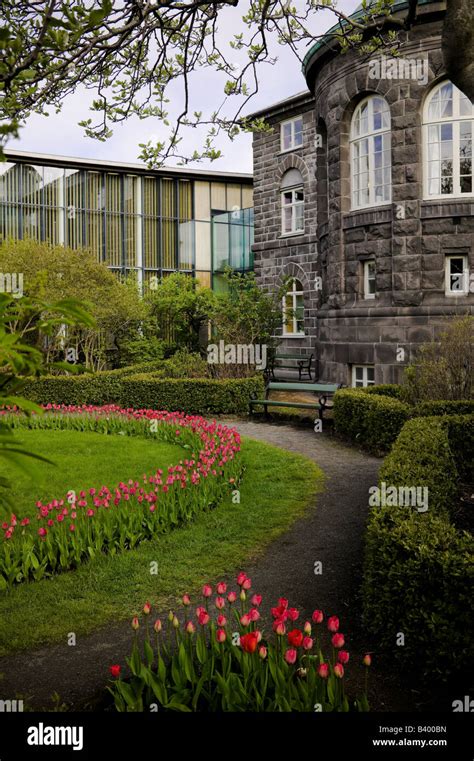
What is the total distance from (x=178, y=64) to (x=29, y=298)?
20.2ft

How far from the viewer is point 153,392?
16.1m

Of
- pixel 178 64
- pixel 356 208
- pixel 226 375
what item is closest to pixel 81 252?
pixel 226 375

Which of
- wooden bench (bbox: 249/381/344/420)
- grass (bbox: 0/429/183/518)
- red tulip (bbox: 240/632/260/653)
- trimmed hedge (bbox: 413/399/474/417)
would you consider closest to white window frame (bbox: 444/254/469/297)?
wooden bench (bbox: 249/381/344/420)

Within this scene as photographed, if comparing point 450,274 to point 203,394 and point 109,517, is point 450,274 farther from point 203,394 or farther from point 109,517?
point 109,517

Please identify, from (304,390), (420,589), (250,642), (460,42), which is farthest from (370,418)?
(250,642)

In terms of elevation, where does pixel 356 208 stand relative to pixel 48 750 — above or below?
above

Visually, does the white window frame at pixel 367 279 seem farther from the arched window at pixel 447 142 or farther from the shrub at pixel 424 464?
the shrub at pixel 424 464

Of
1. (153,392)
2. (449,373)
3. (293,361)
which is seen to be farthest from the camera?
(293,361)

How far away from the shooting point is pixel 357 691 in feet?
13.1

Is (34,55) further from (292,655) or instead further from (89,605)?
(89,605)

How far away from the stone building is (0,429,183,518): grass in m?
7.30

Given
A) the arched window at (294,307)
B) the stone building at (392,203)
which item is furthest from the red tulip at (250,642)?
the arched window at (294,307)

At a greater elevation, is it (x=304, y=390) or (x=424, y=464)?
(x=304, y=390)

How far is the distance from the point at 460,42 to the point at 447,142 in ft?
37.5
